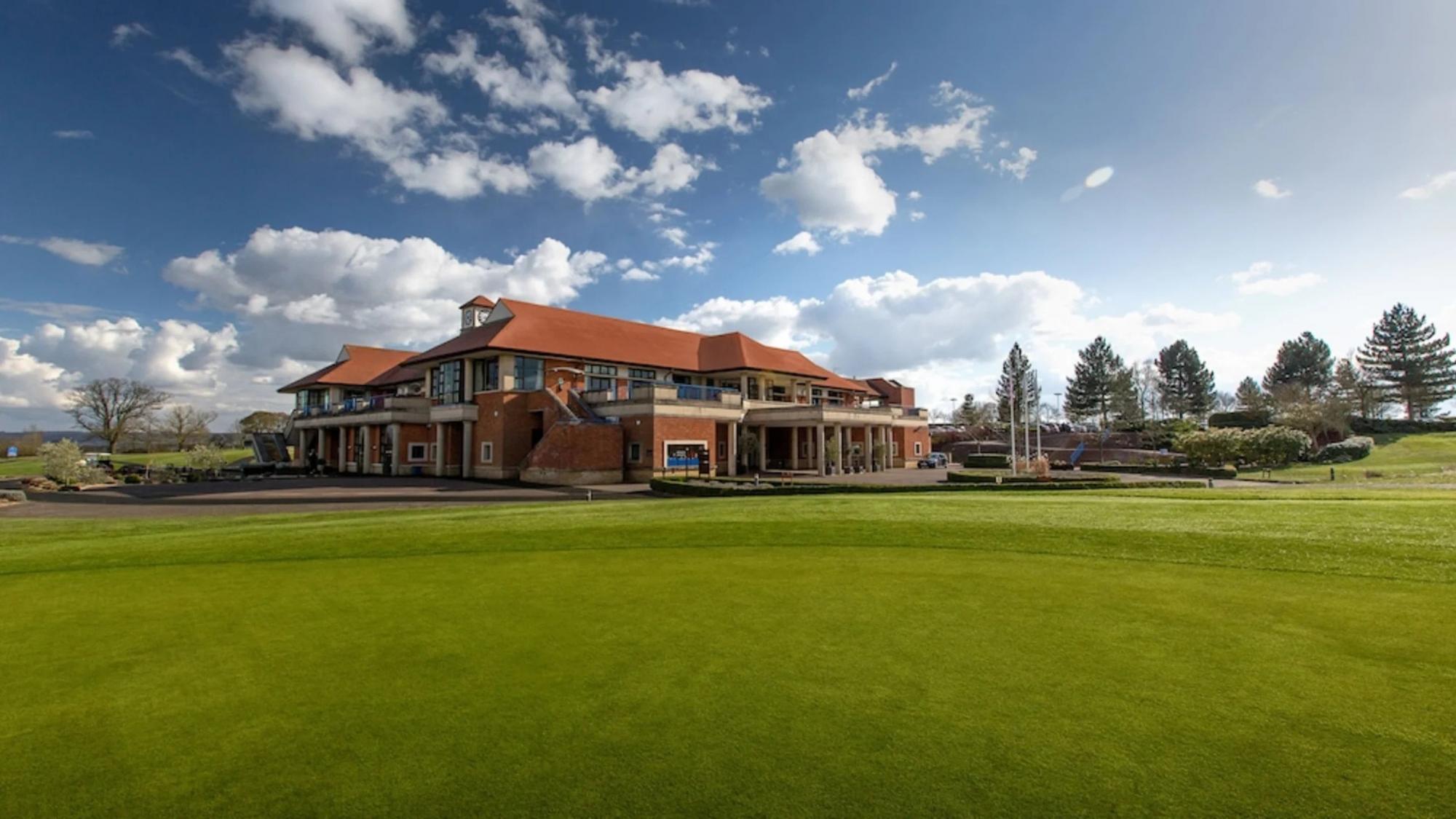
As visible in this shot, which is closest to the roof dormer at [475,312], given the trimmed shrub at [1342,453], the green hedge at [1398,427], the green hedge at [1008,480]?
the green hedge at [1008,480]

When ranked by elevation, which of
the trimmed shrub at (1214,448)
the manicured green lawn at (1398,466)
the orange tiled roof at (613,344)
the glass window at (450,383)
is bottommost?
the manicured green lawn at (1398,466)

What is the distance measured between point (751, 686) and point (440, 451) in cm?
4144

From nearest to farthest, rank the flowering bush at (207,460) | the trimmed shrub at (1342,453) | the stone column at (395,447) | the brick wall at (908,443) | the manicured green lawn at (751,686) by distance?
the manicured green lawn at (751,686) → the stone column at (395,447) → the flowering bush at (207,460) → the trimmed shrub at (1342,453) → the brick wall at (908,443)

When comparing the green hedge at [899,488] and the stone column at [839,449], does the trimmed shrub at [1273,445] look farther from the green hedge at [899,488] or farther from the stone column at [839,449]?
the stone column at [839,449]

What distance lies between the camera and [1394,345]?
6500 centimetres

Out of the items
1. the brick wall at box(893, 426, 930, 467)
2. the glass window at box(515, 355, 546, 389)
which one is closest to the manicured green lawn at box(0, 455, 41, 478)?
the glass window at box(515, 355, 546, 389)

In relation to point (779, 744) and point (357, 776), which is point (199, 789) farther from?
point (779, 744)

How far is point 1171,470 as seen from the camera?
40000 mm

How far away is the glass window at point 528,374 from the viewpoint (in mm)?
38781

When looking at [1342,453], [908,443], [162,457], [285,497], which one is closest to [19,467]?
[162,457]

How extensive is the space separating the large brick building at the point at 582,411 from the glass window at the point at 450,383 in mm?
130

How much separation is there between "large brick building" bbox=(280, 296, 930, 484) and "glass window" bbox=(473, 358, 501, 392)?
9 cm

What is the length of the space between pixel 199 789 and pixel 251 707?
3.46 ft

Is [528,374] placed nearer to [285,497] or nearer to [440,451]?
[440,451]
